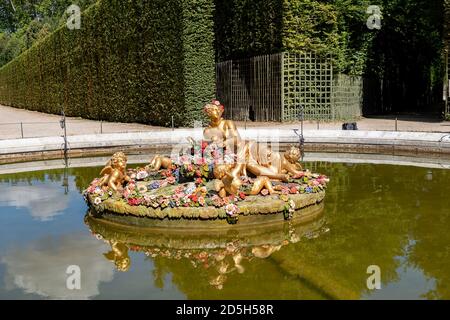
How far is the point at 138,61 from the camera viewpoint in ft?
85.7

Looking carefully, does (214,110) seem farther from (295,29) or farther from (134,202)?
(295,29)

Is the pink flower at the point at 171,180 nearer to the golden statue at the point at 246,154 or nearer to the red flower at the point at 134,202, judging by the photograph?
the golden statue at the point at 246,154

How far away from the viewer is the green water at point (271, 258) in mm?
5957

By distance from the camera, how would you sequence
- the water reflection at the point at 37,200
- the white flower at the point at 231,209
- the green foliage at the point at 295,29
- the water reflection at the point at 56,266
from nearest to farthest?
the water reflection at the point at 56,266 → the white flower at the point at 231,209 → the water reflection at the point at 37,200 → the green foliage at the point at 295,29

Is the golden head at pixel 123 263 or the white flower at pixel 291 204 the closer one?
the golden head at pixel 123 263

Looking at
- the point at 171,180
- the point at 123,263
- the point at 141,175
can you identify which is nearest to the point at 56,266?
the point at 123,263

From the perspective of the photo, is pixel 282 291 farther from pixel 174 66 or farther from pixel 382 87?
pixel 382 87

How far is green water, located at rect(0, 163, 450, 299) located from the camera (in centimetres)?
596

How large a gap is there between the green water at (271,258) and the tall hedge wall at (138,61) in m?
13.7

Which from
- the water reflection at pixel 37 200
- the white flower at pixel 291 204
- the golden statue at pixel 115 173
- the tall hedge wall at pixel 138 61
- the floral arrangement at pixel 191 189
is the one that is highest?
the tall hedge wall at pixel 138 61

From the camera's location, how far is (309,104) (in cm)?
2523

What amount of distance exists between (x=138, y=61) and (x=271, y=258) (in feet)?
68.0

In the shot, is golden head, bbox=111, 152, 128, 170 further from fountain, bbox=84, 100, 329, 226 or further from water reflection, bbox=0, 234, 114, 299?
water reflection, bbox=0, 234, 114, 299

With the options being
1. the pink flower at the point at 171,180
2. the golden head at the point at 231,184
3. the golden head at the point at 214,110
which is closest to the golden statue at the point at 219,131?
the golden head at the point at 214,110
